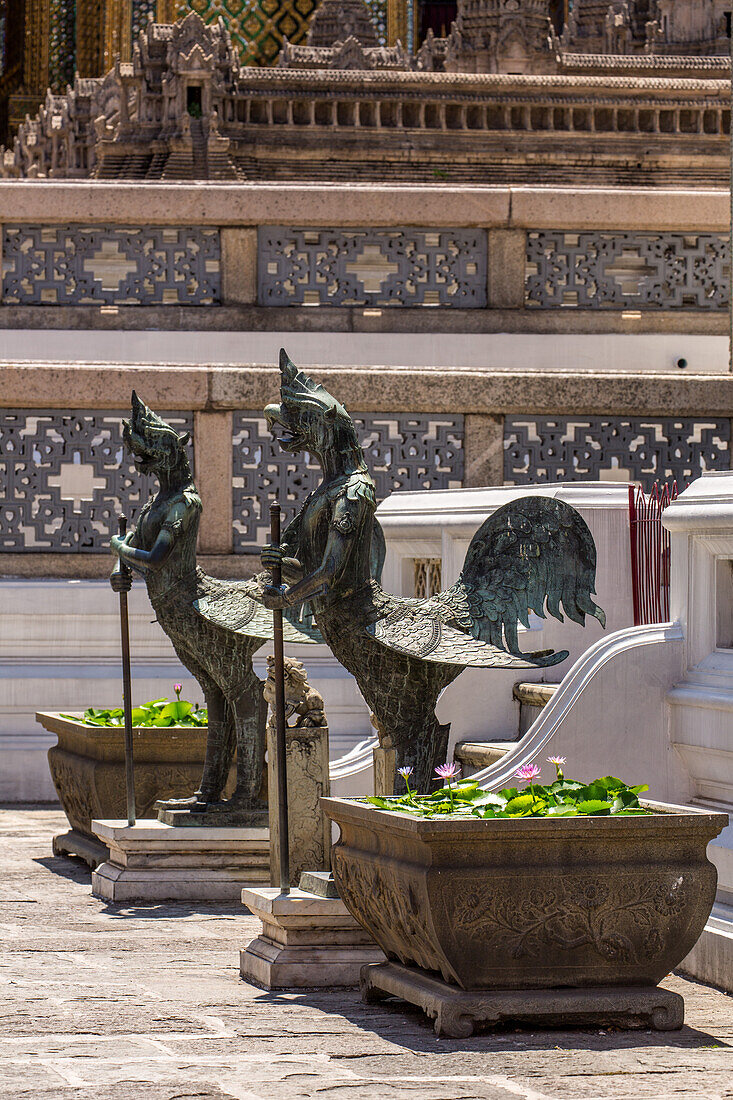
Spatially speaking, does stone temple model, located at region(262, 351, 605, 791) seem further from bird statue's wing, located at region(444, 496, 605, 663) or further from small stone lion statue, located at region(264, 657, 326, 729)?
small stone lion statue, located at region(264, 657, 326, 729)

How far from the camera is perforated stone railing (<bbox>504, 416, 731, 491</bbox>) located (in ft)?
43.0

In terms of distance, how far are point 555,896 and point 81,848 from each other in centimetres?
471

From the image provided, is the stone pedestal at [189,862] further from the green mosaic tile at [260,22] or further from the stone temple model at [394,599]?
the green mosaic tile at [260,22]

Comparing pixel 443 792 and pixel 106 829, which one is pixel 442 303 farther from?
pixel 443 792

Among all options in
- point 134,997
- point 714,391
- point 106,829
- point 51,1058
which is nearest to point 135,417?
point 106,829

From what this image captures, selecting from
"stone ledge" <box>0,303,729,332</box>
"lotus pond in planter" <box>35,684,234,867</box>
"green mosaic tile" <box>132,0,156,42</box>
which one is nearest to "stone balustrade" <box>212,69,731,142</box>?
"stone ledge" <box>0,303,729,332</box>

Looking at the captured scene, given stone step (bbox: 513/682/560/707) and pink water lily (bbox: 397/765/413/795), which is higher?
pink water lily (bbox: 397/765/413/795)

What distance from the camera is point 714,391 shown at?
1308 cm

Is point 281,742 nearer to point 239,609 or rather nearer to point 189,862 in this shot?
point 239,609

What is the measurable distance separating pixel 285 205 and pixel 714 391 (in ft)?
11.3

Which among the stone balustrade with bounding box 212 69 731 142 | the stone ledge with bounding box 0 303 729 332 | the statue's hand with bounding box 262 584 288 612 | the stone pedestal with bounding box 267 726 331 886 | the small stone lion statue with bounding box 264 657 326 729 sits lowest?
the stone pedestal with bounding box 267 726 331 886

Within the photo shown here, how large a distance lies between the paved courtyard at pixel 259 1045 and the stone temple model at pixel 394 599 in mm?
1250

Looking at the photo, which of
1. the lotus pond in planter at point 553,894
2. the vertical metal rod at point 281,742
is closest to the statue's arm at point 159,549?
the vertical metal rod at point 281,742

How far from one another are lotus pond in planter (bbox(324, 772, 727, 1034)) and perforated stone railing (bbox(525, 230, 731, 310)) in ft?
27.2
